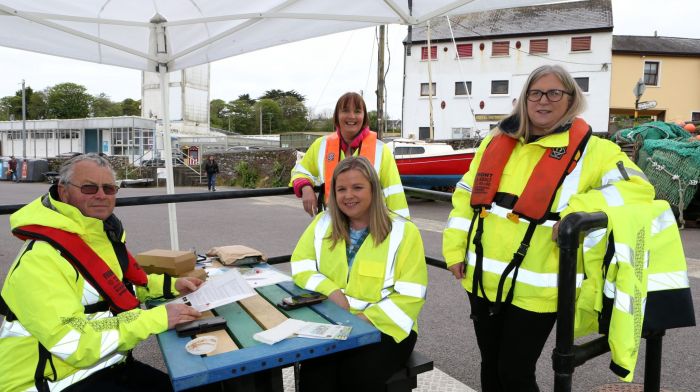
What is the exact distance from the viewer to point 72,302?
185 cm

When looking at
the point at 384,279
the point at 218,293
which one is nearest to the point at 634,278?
the point at 384,279

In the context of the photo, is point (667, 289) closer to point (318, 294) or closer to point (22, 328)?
point (318, 294)

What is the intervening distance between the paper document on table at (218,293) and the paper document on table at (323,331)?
14.4 inches

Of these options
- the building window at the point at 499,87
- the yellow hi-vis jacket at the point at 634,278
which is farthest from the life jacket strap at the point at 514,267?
the building window at the point at 499,87

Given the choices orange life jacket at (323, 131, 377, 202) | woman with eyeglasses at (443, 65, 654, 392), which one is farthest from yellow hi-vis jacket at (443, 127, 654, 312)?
orange life jacket at (323, 131, 377, 202)

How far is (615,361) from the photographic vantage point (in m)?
1.73

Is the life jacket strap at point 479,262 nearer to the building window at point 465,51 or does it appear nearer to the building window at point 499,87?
the building window at point 499,87

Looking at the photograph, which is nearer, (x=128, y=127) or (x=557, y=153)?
(x=557, y=153)

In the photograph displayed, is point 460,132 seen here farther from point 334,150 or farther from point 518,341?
point 518,341

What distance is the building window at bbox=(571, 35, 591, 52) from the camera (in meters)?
31.6

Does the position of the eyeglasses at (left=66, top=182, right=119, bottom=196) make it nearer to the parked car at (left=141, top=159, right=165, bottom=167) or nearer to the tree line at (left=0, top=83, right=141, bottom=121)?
the parked car at (left=141, top=159, right=165, bottom=167)

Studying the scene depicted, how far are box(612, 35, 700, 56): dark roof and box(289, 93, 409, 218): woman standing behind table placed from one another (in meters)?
38.0

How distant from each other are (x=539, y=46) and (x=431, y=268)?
98.6ft

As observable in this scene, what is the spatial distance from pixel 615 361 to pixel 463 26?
118 ft
